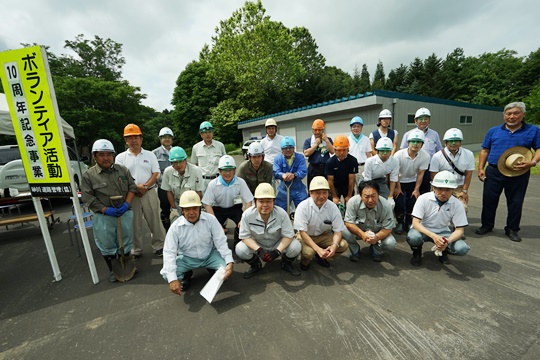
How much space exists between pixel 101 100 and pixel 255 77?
14.8 m

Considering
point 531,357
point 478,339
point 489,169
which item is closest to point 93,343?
point 478,339

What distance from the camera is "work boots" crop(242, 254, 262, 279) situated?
3.45 m

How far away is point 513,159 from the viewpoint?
3994 millimetres

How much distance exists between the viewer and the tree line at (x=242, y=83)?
905 inches

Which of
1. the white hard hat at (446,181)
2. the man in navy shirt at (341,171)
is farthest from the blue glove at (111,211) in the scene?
the white hard hat at (446,181)

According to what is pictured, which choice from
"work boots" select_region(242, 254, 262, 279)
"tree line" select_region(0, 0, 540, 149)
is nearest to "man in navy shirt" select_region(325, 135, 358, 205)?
"work boots" select_region(242, 254, 262, 279)

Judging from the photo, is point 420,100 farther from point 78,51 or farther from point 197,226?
point 78,51

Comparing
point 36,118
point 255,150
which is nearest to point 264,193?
point 255,150

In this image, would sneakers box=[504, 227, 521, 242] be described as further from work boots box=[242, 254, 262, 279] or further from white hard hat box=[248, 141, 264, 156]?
white hard hat box=[248, 141, 264, 156]

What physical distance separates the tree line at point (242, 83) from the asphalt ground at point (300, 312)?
2375 cm

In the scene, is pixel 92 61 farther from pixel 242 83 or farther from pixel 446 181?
pixel 446 181

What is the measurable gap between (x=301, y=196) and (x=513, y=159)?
3.47m

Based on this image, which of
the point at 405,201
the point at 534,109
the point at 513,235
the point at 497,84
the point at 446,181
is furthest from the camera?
the point at 497,84

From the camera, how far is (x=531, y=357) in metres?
1.99
